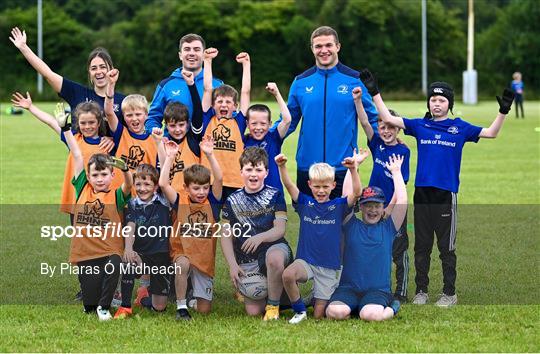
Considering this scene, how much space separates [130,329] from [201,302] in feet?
2.48

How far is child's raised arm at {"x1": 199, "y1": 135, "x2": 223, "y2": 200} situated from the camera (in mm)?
6980

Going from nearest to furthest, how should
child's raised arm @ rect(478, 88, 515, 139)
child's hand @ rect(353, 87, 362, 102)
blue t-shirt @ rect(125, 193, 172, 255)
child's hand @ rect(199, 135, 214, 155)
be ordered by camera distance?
child's hand @ rect(199, 135, 214, 155), blue t-shirt @ rect(125, 193, 172, 255), child's raised arm @ rect(478, 88, 515, 139), child's hand @ rect(353, 87, 362, 102)

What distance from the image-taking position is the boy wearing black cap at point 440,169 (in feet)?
24.4

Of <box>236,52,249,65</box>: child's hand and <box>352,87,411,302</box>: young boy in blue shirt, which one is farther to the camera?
<box>236,52,249,65</box>: child's hand

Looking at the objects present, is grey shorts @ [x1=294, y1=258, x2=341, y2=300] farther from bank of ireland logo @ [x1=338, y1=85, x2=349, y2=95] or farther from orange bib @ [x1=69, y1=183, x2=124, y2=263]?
bank of ireland logo @ [x1=338, y1=85, x2=349, y2=95]

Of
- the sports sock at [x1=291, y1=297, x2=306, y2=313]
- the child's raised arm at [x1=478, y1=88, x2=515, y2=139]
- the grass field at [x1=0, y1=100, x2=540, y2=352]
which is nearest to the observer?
the grass field at [x1=0, y1=100, x2=540, y2=352]

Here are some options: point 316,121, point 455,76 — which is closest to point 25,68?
point 455,76

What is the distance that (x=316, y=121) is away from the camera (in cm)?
781

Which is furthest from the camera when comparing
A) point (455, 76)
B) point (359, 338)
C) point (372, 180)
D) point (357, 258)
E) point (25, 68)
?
point (455, 76)

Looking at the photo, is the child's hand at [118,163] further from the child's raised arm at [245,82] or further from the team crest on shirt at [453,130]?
the team crest on shirt at [453,130]

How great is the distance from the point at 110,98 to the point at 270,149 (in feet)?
4.36

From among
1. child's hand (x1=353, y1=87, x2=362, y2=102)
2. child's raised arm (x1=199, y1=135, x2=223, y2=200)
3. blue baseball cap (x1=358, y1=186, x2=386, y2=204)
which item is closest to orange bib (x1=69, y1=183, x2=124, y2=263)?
child's raised arm (x1=199, y1=135, x2=223, y2=200)

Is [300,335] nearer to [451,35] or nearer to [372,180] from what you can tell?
[372,180]

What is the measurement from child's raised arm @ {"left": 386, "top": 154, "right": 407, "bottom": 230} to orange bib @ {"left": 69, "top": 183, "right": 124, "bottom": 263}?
2084 millimetres
